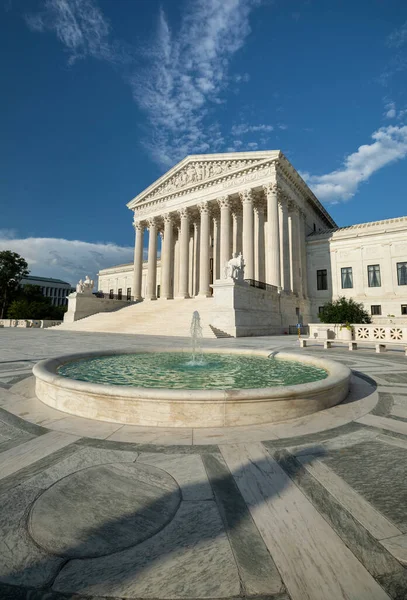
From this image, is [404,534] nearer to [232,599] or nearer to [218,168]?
[232,599]

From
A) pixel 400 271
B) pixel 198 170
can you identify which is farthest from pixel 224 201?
pixel 400 271

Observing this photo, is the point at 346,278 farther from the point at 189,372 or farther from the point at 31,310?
the point at 31,310

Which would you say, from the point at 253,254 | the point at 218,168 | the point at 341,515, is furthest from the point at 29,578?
the point at 218,168

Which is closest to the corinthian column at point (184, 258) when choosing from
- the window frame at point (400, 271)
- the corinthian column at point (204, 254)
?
the corinthian column at point (204, 254)

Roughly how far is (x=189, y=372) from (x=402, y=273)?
115 ft

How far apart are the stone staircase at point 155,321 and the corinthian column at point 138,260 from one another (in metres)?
8.86

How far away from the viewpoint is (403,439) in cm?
354

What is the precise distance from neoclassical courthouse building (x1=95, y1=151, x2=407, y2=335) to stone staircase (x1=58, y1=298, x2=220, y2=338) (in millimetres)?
2504

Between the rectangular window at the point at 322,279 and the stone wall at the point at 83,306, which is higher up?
the rectangular window at the point at 322,279

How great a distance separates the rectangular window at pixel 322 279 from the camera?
37719mm

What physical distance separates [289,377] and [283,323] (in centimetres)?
2437

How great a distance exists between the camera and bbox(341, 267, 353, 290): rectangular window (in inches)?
1412

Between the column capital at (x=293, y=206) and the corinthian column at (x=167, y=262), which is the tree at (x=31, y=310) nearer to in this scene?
the corinthian column at (x=167, y=262)

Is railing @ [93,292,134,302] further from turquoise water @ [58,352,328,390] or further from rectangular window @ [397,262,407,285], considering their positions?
rectangular window @ [397,262,407,285]
